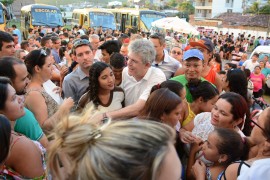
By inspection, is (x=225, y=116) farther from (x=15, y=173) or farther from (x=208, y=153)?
(x=15, y=173)

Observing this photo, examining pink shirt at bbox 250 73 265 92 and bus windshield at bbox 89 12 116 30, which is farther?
bus windshield at bbox 89 12 116 30

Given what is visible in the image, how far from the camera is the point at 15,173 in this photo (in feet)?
5.83

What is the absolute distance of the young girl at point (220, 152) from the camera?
89.5 inches

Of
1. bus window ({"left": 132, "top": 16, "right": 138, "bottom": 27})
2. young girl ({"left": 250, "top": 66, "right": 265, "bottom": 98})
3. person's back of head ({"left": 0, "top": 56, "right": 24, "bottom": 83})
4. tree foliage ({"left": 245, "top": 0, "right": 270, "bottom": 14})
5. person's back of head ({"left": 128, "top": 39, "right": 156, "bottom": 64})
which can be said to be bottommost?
young girl ({"left": 250, "top": 66, "right": 265, "bottom": 98})

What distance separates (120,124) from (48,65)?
6.71 ft

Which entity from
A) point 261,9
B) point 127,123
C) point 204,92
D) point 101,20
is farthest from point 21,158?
point 261,9

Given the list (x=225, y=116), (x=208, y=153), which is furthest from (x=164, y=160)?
(x=225, y=116)

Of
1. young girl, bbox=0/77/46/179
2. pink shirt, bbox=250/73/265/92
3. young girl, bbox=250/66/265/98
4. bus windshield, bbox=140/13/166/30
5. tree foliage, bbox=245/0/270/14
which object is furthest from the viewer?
tree foliage, bbox=245/0/270/14

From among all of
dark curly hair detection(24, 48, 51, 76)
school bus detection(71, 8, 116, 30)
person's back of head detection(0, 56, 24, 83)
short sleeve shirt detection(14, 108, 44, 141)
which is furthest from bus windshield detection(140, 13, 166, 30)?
short sleeve shirt detection(14, 108, 44, 141)

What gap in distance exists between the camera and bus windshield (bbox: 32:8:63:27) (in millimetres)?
18812

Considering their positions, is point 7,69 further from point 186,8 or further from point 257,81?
point 186,8

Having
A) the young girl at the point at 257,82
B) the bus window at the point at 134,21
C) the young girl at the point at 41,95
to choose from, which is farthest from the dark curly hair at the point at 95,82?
the bus window at the point at 134,21

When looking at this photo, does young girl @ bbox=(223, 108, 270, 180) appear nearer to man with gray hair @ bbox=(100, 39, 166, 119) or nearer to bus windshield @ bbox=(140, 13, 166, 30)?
man with gray hair @ bbox=(100, 39, 166, 119)

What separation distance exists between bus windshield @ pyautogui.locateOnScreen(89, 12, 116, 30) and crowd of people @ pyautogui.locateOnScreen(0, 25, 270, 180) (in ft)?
Result: 54.6
